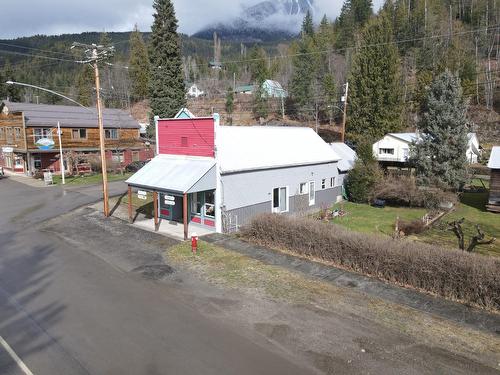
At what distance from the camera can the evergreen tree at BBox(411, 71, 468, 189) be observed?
98.4ft

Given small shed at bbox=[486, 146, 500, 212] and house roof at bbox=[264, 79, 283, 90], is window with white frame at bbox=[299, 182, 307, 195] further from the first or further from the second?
house roof at bbox=[264, 79, 283, 90]

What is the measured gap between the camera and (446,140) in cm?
3020

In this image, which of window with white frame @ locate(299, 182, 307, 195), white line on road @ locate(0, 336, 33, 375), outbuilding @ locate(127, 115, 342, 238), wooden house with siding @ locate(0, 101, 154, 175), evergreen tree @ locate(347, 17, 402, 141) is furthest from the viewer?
evergreen tree @ locate(347, 17, 402, 141)

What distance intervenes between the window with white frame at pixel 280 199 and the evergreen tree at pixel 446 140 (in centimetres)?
1281

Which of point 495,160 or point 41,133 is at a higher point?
point 41,133

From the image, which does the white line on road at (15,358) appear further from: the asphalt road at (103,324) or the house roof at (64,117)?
the house roof at (64,117)

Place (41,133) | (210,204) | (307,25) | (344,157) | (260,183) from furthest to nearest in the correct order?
(307,25)
(41,133)
(344,157)
(260,183)
(210,204)

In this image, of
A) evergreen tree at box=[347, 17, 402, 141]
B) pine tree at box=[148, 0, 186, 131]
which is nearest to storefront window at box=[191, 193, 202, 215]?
pine tree at box=[148, 0, 186, 131]

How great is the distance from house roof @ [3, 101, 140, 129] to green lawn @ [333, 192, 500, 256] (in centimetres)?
3023

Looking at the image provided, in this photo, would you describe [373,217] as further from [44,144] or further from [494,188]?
[44,144]

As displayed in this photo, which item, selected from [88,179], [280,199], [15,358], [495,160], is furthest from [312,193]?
[88,179]

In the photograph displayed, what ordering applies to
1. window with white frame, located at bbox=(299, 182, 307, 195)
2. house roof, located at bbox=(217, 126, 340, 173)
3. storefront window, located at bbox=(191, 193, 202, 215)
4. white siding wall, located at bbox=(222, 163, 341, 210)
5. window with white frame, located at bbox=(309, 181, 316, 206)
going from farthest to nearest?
window with white frame, located at bbox=(309, 181, 316, 206)
window with white frame, located at bbox=(299, 182, 307, 195)
storefront window, located at bbox=(191, 193, 202, 215)
house roof, located at bbox=(217, 126, 340, 173)
white siding wall, located at bbox=(222, 163, 341, 210)

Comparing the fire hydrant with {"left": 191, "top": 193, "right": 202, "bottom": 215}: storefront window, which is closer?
the fire hydrant

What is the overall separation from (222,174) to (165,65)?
27.8 meters
